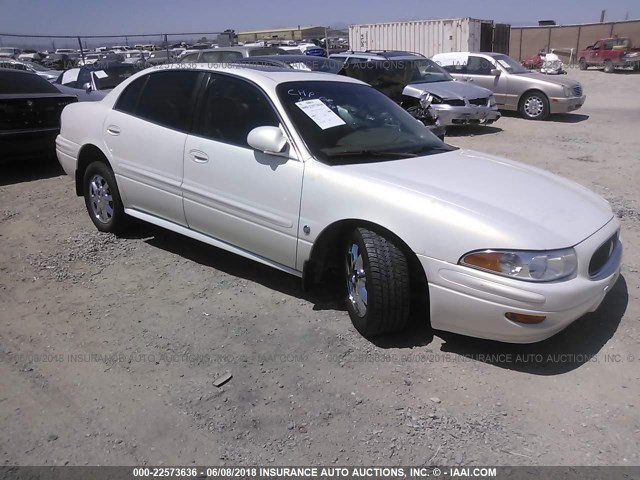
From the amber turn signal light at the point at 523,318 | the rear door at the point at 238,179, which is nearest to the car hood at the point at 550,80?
the rear door at the point at 238,179

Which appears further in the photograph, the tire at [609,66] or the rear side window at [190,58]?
the tire at [609,66]

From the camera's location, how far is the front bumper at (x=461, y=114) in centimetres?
1116

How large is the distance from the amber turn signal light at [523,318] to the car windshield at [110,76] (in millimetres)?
10051

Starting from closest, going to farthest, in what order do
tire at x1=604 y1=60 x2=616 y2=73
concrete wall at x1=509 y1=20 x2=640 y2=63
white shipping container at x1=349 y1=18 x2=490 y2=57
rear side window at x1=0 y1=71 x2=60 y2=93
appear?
rear side window at x1=0 y1=71 x2=60 y2=93, white shipping container at x1=349 y1=18 x2=490 y2=57, tire at x1=604 y1=60 x2=616 y2=73, concrete wall at x1=509 y1=20 x2=640 y2=63

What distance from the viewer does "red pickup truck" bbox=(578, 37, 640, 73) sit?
2964cm

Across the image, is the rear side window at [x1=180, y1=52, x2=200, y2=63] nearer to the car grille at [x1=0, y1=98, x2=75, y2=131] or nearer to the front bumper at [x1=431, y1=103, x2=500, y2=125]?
the car grille at [x1=0, y1=98, x2=75, y2=131]

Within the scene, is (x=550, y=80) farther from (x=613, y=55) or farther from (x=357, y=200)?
(x=613, y=55)

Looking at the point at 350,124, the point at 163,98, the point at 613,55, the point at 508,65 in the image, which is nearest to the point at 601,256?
the point at 350,124

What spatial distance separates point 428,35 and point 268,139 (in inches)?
868

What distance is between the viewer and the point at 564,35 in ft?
136

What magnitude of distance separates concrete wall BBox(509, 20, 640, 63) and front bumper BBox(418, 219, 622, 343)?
41.3 m

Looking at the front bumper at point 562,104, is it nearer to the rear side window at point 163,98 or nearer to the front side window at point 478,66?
the front side window at point 478,66

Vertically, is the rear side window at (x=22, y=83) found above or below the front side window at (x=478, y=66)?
above

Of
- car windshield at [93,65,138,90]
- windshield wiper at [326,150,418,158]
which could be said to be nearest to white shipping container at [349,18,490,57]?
car windshield at [93,65,138,90]
